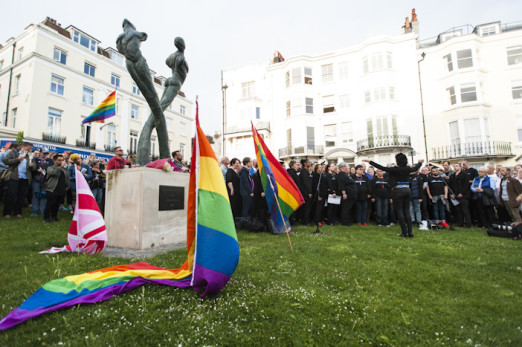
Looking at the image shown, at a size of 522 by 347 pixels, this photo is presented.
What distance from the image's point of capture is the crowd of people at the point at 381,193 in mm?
8703

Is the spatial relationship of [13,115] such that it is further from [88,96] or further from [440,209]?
[440,209]

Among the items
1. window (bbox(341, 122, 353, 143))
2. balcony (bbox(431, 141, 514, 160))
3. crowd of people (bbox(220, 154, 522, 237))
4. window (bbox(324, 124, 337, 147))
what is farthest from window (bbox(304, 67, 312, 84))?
crowd of people (bbox(220, 154, 522, 237))

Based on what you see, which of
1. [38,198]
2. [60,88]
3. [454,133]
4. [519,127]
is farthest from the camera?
[60,88]

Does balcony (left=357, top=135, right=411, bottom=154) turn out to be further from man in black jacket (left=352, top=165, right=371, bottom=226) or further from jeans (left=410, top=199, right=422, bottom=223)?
man in black jacket (left=352, top=165, right=371, bottom=226)

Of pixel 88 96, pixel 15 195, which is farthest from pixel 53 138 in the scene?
pixel 15 195

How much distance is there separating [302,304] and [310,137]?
26504 mm

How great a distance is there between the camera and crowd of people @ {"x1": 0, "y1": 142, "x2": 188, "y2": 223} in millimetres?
7526

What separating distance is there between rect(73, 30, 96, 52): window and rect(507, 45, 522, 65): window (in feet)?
143

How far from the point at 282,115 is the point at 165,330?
29013mm

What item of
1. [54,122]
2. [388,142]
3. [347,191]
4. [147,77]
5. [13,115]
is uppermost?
[13,115]

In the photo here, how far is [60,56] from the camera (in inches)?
1035

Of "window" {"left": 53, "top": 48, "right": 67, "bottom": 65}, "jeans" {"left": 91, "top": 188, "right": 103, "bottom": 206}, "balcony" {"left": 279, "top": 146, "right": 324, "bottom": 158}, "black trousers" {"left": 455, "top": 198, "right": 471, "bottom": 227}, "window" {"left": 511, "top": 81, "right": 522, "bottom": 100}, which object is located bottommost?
"black trousers" {"left": 455, "top": 198, "right": 471, "bottom": 227}

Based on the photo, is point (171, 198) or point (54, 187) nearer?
point (171, 198)

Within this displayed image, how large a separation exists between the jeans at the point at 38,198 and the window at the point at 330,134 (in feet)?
80.6
